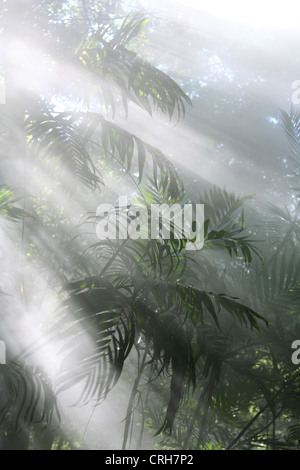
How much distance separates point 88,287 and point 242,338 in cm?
155

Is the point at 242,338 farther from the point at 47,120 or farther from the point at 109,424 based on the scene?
the point at 109,424

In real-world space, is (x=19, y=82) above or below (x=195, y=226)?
above

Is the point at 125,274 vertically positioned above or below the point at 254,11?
below

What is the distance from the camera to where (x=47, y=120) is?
1717 millimetres

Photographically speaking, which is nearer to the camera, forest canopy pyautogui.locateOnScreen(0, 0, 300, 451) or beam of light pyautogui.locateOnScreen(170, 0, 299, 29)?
forest canopy pyautogui.locateOnScreen(0, 0, 300, 451)

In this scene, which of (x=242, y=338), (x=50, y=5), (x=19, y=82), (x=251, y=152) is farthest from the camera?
(x=251, y=152)

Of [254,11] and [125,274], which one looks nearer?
[125,274]

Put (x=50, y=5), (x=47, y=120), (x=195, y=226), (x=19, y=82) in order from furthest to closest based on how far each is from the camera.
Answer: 1. (x=50, y=5)
2. (x=19, y=82)
3. (x=47, y=120)
4. (x=195, y=226)

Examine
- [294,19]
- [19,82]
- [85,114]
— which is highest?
[294,19]

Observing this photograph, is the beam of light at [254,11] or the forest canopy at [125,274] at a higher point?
the beam of light at [254,11]

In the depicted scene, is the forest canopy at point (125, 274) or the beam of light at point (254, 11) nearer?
the forest canopy at point (125, 274)

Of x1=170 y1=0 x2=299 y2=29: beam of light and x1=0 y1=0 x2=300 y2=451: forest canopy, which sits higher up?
x1=170 y1=0 x2=299 y2=29: beam of light
